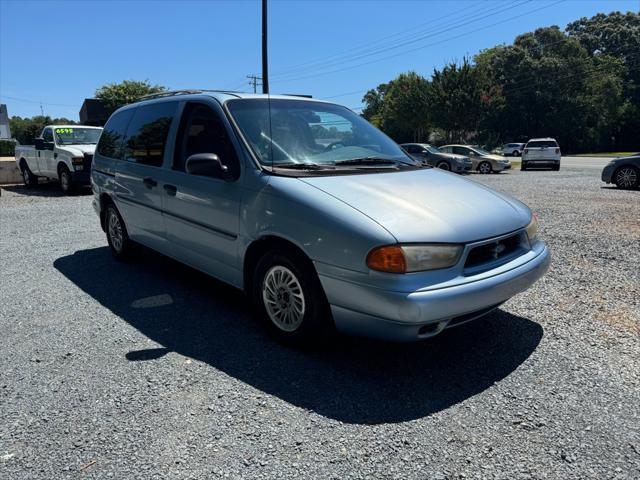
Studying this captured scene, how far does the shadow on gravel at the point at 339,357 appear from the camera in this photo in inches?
114

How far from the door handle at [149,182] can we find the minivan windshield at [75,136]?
9720 millimetres

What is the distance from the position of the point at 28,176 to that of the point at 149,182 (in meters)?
12.8

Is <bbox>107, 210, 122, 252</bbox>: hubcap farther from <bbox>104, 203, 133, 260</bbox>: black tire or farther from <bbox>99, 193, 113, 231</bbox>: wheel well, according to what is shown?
<bbox>99, 193, 113, 231</bbox>: wheel well

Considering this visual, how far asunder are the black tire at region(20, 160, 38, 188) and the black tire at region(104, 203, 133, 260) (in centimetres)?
1085

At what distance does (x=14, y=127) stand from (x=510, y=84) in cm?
11304

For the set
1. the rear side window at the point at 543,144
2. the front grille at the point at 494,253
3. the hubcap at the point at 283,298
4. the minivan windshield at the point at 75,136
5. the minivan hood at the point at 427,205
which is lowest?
the hubcap at the point at 283,298

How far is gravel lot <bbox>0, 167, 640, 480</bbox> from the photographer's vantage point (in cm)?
237

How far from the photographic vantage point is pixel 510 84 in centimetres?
6047

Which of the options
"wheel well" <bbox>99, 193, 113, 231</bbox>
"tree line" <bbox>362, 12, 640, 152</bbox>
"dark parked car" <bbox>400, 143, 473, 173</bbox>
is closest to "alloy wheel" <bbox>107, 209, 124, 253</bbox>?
"wheel well" <bbox>99, 193, 113, 231</bbox>

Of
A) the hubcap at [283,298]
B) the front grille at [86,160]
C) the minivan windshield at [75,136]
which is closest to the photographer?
the hubcap at [283,298]

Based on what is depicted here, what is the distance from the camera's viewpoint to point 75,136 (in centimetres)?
1354

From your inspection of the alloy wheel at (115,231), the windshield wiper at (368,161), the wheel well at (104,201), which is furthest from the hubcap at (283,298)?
the wheel well at (104,201)

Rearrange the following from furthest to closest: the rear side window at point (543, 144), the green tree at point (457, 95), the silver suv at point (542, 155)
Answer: the green tree at point (457, 95) < the rear side window at point (543, 144) < the silver suv at point (542, 155)

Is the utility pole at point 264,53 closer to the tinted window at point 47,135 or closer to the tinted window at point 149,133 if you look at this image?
the tinted window at point 47,135
